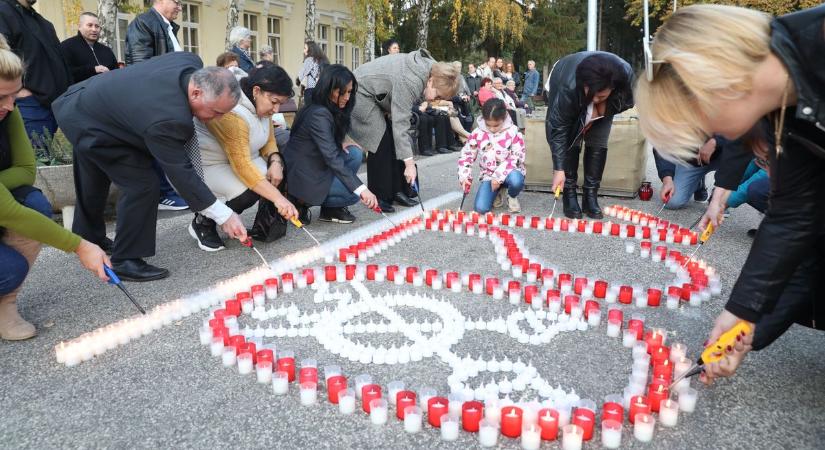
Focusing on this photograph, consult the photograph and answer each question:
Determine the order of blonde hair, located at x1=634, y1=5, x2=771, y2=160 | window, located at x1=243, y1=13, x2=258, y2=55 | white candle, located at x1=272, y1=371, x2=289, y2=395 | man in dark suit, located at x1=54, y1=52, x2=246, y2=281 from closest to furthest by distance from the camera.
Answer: blonde hair, located at x1=634, y1=5, x2=771, y2=160
white candle, located at x1=272, y1=371, x2=289, y2=395
man in dark suit, located at x1=54, y1=52, x2=246, y2=281
window, located at x1=243, y1=13, x2=258, y2=55

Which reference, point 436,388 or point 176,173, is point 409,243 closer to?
point 176,173

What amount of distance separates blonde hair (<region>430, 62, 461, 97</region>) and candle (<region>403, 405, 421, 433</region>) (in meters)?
3.70

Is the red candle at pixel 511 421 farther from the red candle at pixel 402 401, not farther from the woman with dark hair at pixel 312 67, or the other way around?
the woman with dark hair at pixel 312 67

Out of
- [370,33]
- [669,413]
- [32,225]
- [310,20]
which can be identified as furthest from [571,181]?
[370,33]

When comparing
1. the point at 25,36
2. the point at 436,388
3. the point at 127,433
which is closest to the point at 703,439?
the point at 436,388

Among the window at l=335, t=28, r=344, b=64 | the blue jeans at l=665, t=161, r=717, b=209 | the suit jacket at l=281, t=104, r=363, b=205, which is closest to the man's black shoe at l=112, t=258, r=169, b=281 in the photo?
the suit jacket at l=281, t=104, r=363, b=205

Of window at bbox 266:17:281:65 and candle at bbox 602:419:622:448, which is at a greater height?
window at bbox 266:17:281:65

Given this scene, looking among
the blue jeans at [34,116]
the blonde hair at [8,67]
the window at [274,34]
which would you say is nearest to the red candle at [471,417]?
the blonde hair at [8,67]

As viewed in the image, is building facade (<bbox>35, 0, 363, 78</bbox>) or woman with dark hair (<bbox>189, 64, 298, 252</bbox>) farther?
building facade (<bbox>35, 0, 363, 78</bbox>)

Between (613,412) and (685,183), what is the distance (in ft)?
15.7

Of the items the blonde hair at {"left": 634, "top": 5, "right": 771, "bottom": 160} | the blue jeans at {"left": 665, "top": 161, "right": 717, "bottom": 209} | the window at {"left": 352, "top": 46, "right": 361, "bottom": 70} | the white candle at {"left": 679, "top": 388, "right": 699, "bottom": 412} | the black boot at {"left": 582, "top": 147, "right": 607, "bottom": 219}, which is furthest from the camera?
the window at {"left": 352, "top": 46, "right": 361, "bottom": 70}

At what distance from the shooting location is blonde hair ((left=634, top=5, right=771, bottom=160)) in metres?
1.72

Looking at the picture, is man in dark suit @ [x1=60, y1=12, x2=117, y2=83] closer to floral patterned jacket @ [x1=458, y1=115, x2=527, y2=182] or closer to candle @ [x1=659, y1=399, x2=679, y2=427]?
floral patterned jacket @ [x1=458, y1=115, x2=527, y2=182]

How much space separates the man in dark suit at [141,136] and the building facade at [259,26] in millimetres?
9663
